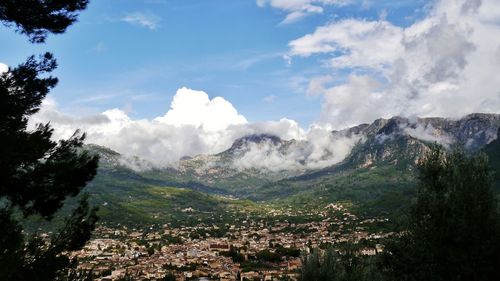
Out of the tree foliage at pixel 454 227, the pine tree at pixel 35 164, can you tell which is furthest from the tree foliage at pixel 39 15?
the tree foliage at pixel 454 227

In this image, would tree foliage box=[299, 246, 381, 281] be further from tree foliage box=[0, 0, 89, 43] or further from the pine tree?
tree foliage box=[0, 0, 89, 43]

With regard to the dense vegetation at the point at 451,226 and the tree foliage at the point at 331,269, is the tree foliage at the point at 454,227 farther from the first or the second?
the tree foliage at the point at 331,269

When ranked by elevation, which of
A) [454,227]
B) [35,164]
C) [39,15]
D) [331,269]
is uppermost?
[39,15]

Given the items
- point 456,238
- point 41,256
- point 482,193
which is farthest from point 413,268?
point 41,256

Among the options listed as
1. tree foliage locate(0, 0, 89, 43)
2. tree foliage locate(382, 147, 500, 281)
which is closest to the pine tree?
tree foliage locate(0, 0, 89, 43)

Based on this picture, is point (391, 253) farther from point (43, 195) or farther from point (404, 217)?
point (43, 195)

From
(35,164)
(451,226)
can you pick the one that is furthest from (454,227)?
(35,164)

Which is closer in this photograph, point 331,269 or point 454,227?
point 454,227

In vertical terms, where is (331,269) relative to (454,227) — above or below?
below

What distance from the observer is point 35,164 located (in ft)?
60.1

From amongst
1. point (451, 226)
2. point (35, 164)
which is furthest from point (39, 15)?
point (451, 226)

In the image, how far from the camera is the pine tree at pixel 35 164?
16219mm

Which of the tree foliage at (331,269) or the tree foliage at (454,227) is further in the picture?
the tree foliage at (331,269)

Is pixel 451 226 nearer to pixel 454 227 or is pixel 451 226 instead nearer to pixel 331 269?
pixel 454 227
